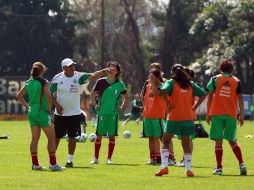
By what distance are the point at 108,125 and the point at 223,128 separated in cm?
390

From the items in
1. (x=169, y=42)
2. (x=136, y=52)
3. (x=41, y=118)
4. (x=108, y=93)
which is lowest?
(x=41, y=118)

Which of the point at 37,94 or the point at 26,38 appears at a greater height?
the point at 26,38

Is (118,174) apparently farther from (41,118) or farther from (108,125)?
(108,125)

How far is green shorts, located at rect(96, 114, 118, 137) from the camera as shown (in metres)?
20.5

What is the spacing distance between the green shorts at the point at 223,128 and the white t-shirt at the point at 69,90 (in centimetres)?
316

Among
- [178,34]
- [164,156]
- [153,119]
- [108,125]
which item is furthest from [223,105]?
[178,34]

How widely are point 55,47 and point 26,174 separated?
61.6m

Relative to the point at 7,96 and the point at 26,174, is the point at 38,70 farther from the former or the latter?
the point at 7,96

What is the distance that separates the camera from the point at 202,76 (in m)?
70.9

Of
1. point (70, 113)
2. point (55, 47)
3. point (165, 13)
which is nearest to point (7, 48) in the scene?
point (55, 47)

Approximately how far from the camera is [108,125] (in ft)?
67.5

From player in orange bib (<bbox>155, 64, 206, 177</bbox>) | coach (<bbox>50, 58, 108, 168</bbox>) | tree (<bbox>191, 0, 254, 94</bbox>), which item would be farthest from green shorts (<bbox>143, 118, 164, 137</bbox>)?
tree (<bbox>191, 0, 254, 94</bbox>)

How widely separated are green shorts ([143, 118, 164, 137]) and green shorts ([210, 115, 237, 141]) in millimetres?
2940

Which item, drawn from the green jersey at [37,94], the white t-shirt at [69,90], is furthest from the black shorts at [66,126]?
the green jersey at [37,94]
